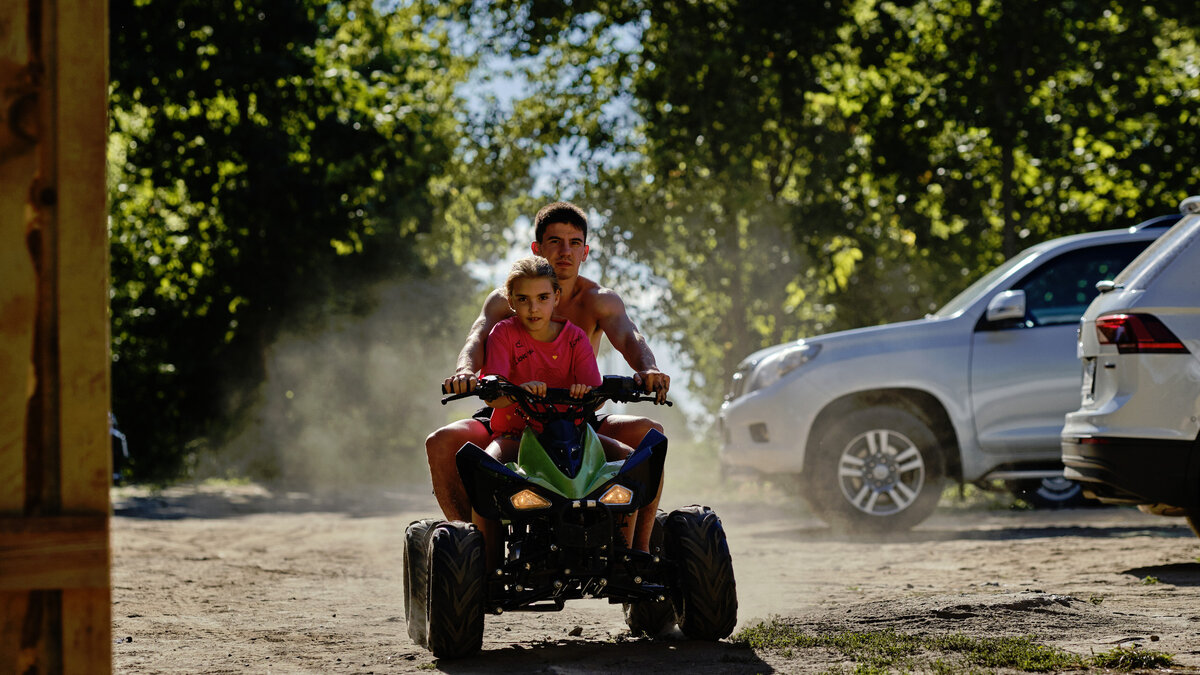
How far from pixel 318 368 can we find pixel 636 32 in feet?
36.6

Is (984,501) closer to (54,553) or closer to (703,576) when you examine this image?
(703,576)

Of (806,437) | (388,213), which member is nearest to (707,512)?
(806,437)

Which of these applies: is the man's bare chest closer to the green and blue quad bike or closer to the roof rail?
the green and blue quad bike

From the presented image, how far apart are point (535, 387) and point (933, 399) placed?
257 inches

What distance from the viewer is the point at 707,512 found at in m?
5.86

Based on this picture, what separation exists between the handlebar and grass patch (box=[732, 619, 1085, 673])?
1.08 m

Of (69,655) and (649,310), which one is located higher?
(649,310)

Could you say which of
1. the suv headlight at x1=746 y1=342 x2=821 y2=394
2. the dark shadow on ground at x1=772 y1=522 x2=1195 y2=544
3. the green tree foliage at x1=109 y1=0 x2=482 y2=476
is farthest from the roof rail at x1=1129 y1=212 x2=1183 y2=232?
the green tree foliage at x1=109 y1=0 x2=482 y2=476

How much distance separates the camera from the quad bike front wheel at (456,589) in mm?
5391

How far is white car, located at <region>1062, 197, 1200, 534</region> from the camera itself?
761 centimetres

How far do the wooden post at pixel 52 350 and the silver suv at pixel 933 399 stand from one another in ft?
27.4

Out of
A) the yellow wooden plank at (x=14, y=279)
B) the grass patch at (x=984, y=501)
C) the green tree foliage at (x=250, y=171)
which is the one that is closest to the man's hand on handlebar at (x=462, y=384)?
the yellow wooden plank at (x=14, y=279)

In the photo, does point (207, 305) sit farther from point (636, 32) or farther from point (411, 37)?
point (636, 32)

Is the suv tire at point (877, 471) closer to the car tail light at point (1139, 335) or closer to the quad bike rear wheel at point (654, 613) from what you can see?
the car tail light at point (1139, 335)
